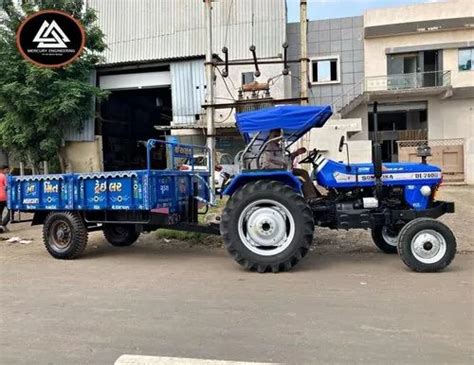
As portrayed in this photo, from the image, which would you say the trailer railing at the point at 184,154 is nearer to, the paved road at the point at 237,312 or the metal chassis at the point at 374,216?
the paved road at the point at 237,312

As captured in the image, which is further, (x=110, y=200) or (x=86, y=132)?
(x=86, y=132)

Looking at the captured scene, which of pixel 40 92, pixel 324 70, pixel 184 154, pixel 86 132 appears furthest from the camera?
pixel 324 70

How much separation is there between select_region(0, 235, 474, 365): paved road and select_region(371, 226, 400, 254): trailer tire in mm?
335

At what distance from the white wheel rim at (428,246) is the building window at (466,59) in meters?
24.5

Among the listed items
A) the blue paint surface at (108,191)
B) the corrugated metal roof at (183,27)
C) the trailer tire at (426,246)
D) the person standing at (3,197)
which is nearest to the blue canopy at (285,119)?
the blue paint surface at (108,191)

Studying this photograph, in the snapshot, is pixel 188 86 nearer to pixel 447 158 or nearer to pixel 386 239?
pixel 447 158

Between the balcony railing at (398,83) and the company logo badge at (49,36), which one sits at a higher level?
the balcony railing at (398,83)

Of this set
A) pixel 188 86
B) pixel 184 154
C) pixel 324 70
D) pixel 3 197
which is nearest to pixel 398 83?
pixel 324 70

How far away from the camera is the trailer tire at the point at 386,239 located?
923 centimetres

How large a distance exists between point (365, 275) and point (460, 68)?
25109mm

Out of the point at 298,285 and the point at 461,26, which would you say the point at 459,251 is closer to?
the point at 298,285

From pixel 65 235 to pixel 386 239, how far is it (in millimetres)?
5788

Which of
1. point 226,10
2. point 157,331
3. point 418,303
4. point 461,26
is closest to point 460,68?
point 461,26

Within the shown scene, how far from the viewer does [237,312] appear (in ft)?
19.0
